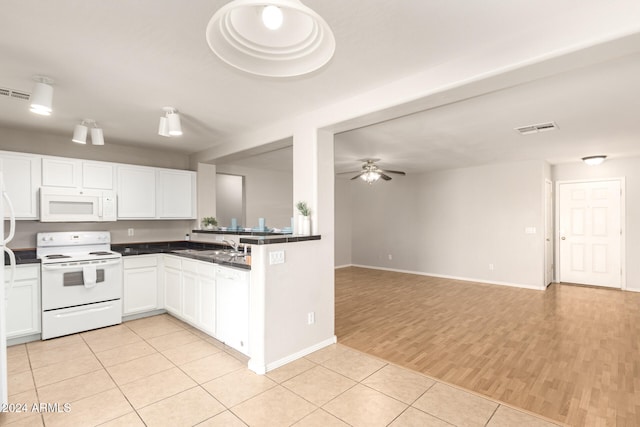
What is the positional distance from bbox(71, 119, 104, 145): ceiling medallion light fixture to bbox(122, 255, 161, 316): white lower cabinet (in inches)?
59.0

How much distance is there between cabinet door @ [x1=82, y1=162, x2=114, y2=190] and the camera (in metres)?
4.20

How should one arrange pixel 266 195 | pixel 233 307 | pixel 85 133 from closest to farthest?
pixel 233 307 < pixel 85 133 < pixel 266 195

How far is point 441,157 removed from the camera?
572cm

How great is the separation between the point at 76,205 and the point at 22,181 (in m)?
0.58

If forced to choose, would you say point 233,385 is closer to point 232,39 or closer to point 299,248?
point 299,248

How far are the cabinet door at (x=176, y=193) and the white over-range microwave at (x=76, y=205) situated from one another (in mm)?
654

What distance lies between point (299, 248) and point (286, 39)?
2027 millimetres

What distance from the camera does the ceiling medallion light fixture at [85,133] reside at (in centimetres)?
348

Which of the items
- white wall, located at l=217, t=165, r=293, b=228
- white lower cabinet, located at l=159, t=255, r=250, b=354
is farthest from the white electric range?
white wall, located at l=217, t=165, r=293, b=228

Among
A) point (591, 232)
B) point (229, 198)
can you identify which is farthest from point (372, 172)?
point (591, 232)

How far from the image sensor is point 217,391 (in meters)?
2.48

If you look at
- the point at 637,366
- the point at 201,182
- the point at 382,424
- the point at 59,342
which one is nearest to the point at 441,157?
the point at 637,366

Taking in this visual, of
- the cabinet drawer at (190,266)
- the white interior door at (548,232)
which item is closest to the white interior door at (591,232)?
the white interior door at (548,232)

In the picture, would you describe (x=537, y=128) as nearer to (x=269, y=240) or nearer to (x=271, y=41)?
(x=269, y=240)
